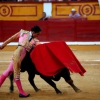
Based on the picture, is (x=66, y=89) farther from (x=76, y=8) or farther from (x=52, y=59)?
(x=76, y=8)

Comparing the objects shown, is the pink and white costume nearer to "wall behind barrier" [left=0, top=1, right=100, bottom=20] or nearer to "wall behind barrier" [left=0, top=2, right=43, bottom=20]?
"wall behind barrier" [left=0, top=1, right=100, bottom=20]

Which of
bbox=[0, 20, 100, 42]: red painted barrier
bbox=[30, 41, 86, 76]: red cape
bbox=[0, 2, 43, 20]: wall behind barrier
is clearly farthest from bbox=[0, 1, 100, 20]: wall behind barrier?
bbox=[30, 41, 86, 76]: red cape

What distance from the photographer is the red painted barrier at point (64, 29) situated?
11.8 meters

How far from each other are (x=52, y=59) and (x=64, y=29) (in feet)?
22.7

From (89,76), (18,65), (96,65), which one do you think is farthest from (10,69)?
(96,65)

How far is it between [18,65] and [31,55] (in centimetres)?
22

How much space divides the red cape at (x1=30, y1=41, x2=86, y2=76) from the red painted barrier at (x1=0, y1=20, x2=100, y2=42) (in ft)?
22.2

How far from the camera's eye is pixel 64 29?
1182cm

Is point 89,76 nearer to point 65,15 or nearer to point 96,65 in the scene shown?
point 96,65

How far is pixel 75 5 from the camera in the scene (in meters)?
12.1

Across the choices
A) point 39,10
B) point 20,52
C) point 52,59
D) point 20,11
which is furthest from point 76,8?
point 20,52

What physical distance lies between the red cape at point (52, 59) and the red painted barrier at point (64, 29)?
678 centimetres

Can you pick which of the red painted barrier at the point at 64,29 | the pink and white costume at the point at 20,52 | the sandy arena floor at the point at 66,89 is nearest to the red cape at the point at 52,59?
the pink and white costume at the point at 20,52

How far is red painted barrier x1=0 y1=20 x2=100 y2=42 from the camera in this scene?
463 inches
